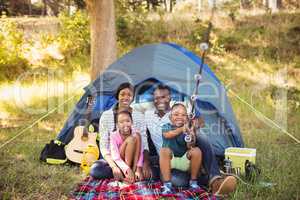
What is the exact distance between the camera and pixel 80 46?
8719 mm

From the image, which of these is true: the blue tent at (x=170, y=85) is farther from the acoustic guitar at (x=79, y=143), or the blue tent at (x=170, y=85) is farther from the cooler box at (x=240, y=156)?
the cooler box at (x=240, y=156)

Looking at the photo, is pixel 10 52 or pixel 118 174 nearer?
pixel 118 174

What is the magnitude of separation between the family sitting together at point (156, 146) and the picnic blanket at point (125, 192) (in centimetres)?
8

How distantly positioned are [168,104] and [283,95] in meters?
3.59

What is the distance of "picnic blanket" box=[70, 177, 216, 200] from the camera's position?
300 centimetres

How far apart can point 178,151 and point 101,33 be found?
2997 mm

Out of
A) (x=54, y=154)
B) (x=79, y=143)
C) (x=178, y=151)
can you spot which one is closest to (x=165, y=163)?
(x=178, y=151)

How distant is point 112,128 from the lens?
3607 millimetres

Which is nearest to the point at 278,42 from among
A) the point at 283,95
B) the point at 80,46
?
the point at 283,95

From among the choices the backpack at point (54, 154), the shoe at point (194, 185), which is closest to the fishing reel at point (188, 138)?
the shoe at point (194, 185)

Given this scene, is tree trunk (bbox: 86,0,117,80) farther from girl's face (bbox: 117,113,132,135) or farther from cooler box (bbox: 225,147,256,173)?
cooler box (bbox: 225,147,256,173)

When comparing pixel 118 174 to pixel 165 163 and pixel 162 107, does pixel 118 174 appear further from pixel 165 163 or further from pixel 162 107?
pixel 162 107

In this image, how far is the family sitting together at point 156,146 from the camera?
318 cm

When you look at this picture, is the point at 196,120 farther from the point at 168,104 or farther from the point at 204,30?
the point at 204,30
